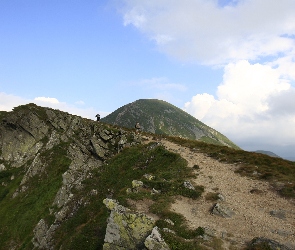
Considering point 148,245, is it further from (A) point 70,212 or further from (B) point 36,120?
(B) point 36,120

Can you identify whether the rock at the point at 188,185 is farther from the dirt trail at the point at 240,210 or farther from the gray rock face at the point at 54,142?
the gray rock face at the point at 54,142

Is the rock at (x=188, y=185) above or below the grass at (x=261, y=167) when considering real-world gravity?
below

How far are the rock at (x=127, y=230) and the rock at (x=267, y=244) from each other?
312 inches

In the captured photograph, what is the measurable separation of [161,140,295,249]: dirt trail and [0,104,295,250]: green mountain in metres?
0.20

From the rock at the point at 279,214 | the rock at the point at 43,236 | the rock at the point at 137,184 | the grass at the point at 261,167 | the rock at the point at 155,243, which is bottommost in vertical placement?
the rock at the point at 43,236

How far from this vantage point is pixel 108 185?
37438 mm

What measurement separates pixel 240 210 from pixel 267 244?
650 centimetres

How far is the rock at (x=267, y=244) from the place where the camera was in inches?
714

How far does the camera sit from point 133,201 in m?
26.2

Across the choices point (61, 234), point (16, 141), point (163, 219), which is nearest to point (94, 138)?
point (16, 141)

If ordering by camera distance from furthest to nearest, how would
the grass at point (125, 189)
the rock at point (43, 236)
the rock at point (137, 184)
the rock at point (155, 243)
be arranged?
the rock at point (43, 236) < the rock at point (137, 184) < the grass at point (125, 189) < the rock at point (155, 243)

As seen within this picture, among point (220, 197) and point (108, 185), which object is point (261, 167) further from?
point (108, 185)

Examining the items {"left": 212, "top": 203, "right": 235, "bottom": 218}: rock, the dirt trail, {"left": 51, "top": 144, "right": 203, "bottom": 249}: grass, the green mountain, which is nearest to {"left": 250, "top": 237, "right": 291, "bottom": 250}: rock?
the green mountain

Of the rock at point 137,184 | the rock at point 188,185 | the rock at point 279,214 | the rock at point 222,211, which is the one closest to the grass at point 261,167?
the rock at point 279,214
